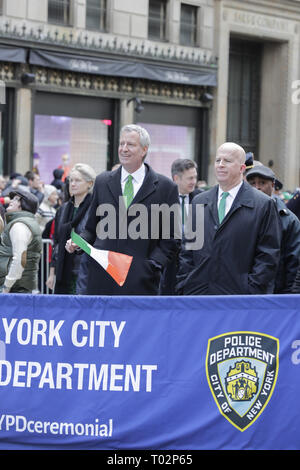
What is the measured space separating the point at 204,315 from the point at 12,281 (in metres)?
2.66

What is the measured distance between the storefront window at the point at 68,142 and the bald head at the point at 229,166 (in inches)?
602

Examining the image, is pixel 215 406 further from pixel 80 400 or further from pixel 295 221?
pixel 295 221

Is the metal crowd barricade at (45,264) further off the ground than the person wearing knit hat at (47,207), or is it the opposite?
the person wearing knit hat at (47,207)

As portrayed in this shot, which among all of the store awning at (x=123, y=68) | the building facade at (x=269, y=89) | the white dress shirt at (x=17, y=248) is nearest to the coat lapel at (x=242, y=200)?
the white dress shirt at (x=17, y=248)

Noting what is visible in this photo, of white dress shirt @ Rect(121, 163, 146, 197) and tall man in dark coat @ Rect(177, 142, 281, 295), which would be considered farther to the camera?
white dress shirt @ Rect(121, 163, 146, 197)

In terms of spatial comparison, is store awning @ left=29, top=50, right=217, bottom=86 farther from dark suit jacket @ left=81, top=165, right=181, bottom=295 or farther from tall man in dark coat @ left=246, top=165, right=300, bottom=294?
tall man in dark coat @ left=246, top=165, right=300, bottom=294

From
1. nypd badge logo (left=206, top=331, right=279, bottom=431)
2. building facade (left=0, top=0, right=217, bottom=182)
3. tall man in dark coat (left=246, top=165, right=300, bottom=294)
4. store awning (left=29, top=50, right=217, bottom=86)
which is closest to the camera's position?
nypd badge logo (left=206, top=331, right=279, bottom=431)

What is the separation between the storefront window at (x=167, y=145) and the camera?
2486cm

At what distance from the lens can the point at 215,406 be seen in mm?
Result: 5414

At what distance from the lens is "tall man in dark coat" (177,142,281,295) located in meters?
6.32

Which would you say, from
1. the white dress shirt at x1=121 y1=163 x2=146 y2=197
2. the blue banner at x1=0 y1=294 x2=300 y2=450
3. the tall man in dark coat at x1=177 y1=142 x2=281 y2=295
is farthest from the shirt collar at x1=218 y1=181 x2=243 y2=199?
the blue banner at x1=0 y1=294 x2=300 y2=450

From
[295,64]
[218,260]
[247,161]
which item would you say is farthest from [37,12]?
[218,260]

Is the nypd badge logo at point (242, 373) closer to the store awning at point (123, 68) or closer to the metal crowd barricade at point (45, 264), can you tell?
the metal crowd barricade at point (45, 264)

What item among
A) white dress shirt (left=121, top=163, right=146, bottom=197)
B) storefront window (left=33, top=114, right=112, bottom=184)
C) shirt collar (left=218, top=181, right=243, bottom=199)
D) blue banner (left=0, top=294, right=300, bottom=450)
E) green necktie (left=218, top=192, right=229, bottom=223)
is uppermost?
storefront window (left=33, top=114, right=112, bottom=184)
